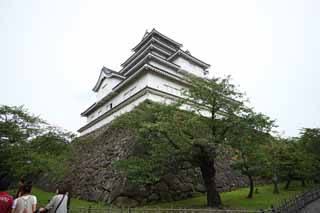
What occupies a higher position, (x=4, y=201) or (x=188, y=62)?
(x=188, y=62)

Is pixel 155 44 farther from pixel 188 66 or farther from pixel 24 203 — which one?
pixel 24 203

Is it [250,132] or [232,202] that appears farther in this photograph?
[232,202]

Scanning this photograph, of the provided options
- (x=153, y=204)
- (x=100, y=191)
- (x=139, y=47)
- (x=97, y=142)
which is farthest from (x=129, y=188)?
(x=139, y=47)

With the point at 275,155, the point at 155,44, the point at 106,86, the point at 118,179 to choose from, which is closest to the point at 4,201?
the point at 118,179

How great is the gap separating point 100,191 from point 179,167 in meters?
5.47

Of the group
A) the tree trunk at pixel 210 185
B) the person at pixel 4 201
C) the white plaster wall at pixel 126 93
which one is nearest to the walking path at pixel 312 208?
the tree trunk at pixel 210 185

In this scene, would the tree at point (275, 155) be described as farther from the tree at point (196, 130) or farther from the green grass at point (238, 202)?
the tree at point (196, 130)

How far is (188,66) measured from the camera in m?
21.8

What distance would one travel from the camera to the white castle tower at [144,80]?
15.5 m

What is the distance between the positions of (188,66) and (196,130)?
13707 mm

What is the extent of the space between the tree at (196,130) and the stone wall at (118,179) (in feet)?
5.32

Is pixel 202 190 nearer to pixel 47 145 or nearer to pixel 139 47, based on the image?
pixel 47 145

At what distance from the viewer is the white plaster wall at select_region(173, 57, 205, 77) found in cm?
2121

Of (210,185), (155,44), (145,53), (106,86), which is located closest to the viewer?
(210,185)
